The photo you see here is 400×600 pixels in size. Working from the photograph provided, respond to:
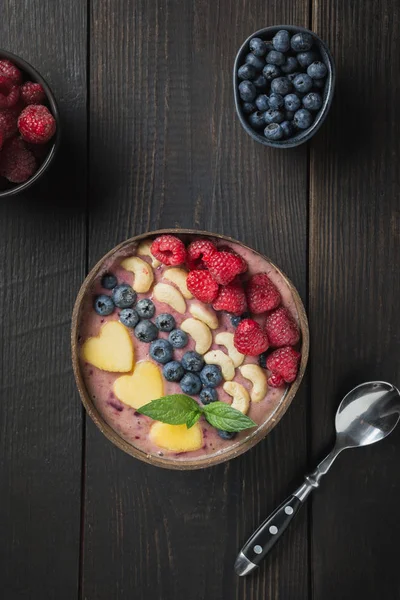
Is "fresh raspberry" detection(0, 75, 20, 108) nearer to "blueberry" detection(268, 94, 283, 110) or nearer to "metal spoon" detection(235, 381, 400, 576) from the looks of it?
"blueberry" detection(268, 94, 283, 110)

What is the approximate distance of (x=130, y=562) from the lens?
5.59 ft

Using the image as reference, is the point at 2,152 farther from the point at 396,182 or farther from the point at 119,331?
the point at 396,182

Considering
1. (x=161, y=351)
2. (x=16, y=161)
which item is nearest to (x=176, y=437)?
(x=161, y=351)

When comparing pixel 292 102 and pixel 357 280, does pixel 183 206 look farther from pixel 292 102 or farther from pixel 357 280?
pixel 357 280

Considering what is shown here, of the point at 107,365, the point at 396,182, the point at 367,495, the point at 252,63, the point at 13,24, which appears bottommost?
the point at 367,495

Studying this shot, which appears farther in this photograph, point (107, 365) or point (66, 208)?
point (66, 208)

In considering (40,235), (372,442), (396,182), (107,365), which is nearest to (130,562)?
(107,365)

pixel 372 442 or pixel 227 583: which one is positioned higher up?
pixel 372 442

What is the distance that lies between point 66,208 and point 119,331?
35cm

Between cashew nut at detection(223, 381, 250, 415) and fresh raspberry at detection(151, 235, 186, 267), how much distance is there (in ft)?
0.89

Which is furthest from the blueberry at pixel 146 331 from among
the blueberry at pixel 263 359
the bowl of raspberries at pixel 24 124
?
the bowl of raspberries at pixel 24 124

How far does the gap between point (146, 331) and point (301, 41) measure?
0.69m

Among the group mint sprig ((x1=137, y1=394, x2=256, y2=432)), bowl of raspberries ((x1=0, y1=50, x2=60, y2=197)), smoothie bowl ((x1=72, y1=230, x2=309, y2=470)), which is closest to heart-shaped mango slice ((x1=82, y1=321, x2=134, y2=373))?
smoothie bowl ((x1=72, y1=230, x2=309, y2=470))

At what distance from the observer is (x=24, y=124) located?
4.83ft
